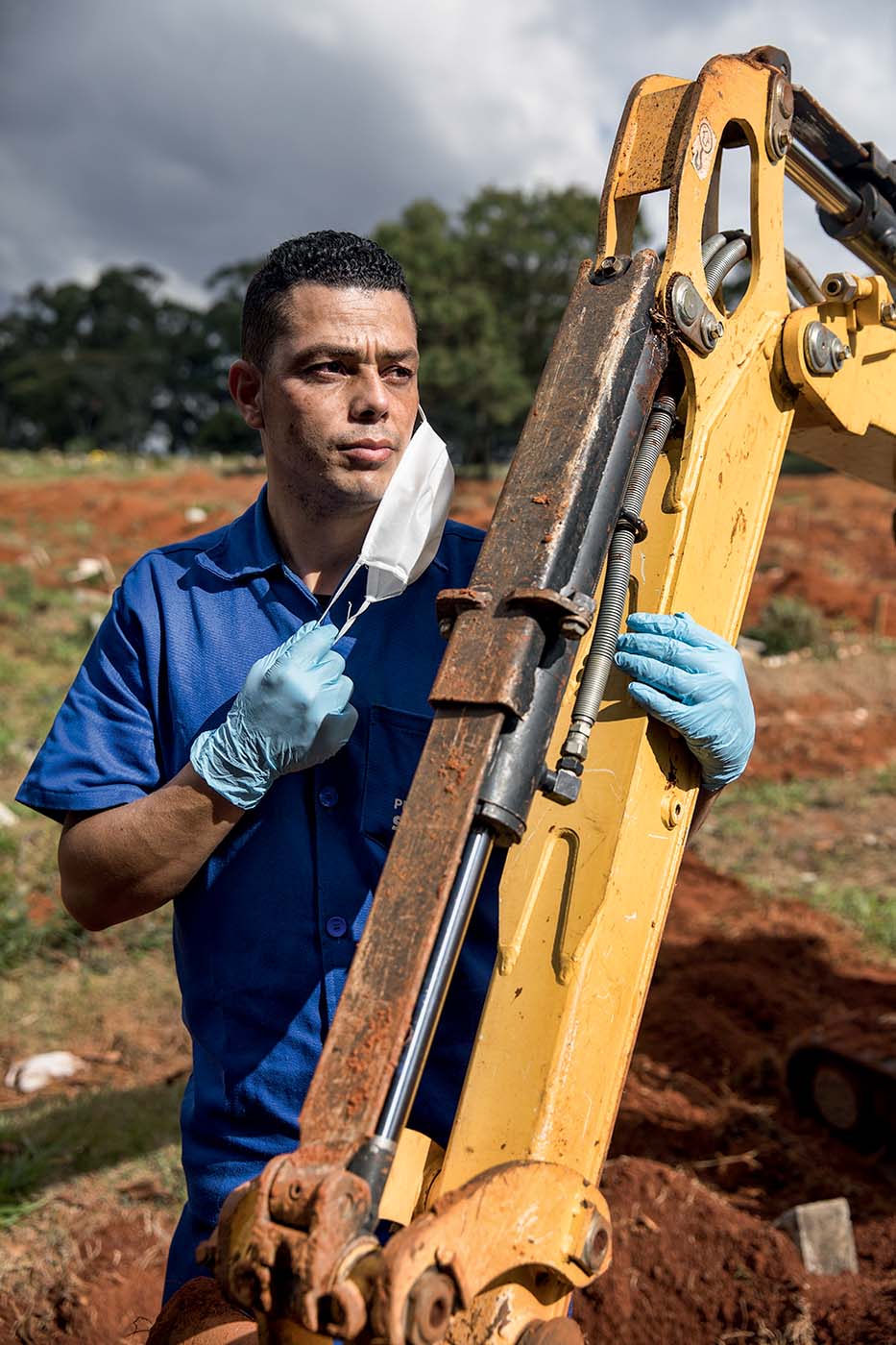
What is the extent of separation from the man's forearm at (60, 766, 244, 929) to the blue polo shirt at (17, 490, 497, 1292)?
0.06 m

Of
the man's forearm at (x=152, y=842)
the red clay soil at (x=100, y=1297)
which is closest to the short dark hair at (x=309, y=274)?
the man's forearm at (x=152, y=842)

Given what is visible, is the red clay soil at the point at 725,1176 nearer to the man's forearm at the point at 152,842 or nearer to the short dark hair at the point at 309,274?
the man's forearm at the point at 152,842

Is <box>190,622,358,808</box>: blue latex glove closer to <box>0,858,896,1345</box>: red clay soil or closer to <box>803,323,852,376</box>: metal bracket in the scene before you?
<box>803,323,852,376</box>: metal bracket

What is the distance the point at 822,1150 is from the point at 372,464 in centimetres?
356

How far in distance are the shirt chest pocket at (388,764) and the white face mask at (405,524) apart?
20cm

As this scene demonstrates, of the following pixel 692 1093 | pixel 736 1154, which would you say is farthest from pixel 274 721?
pixel 692 1093

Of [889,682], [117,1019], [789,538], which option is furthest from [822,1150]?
[789,538]

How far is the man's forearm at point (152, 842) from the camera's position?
5.91 feet

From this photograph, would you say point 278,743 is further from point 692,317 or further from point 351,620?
point 692,317

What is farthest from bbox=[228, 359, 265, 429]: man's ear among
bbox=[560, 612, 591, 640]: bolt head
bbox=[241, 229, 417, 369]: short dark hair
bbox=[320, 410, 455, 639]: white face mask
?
bbox=[560, 612, 591, 640]: bolt head

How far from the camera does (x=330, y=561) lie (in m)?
2.15

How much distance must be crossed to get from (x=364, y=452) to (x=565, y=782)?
33.5 inches

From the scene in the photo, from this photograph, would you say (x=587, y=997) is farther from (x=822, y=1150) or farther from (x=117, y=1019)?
(x=117, y=1019)

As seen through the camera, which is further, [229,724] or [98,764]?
[98,764]
